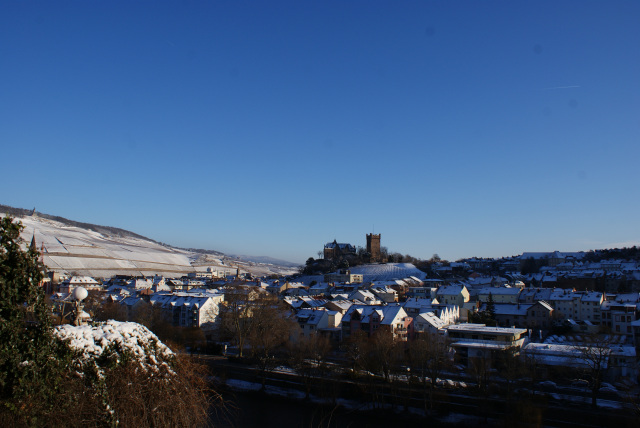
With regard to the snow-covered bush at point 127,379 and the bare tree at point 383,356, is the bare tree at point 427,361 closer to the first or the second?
the bare tree at point 383,356

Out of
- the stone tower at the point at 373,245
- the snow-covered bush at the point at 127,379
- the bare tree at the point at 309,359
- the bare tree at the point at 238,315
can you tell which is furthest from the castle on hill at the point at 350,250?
the snow-covered bush at the point at 127,379

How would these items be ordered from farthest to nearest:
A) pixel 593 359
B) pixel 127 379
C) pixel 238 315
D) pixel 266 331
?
1. pixel 238 315
2. pixel 266 331
3. pixel 593 359
4. pixel 127 379

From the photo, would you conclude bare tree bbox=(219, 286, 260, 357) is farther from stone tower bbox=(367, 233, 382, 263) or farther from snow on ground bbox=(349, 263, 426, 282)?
stone tower bbox=(367, 233, 382, 263)

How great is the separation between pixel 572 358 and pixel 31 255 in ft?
82.1

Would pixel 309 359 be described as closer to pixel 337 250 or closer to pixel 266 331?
pixel 266 331

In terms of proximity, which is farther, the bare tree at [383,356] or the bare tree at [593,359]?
the bare tree at [383,356]

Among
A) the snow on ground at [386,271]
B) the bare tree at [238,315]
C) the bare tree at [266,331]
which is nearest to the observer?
the bare tree at [266,331]

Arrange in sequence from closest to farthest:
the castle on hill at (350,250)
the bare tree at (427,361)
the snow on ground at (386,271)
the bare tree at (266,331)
→ 1. the bare tree at (427,361)
2. the bare tree at (266,331)
3. the snow on ground at (386,271)
4. the castle on hill at (350,250)

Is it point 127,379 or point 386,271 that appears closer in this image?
point 127,379

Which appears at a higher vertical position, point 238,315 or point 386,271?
point 386,271

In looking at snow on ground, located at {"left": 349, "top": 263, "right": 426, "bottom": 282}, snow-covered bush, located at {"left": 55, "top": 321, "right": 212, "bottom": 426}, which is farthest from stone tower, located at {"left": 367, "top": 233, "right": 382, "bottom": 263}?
snow-covered bush, located at {"left": 55, "top": 321, "right": 212, "bottom": 426}

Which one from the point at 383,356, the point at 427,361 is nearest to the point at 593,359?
the point at 427,361

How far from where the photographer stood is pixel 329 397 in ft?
69.3

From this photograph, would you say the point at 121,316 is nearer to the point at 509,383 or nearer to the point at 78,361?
the point at 509,383
